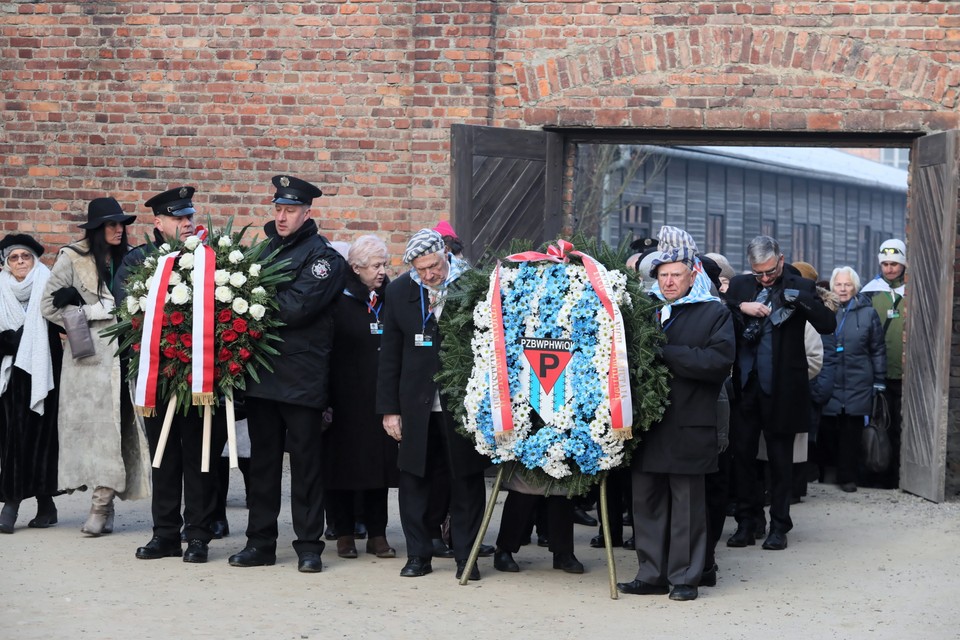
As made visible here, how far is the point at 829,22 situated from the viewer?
1052cm

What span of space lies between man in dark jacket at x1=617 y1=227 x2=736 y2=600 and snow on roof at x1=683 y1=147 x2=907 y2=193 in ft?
77.9

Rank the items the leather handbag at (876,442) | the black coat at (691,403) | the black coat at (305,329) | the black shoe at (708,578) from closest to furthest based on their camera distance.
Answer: the black coat at (691,403) → the black shoe at (708,578) → the black coat at (305,329) → the leather handbag at (876,442)

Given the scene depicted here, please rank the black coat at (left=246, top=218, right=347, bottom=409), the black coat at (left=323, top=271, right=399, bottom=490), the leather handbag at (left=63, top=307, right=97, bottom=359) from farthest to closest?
1. the leather handbag at (left=63, top=307, right=97, bottom=359)
2. the black coat at (left=323, top=271, right=399, bottom=490)
3. the black coat at (left=246, top=218, right=347, bottom=409)

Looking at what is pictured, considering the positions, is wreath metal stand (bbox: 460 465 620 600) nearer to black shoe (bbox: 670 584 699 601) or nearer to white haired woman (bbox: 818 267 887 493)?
black shoe (bbox: 670 584 699 601)

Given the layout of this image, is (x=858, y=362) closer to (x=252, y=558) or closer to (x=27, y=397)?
(x=252, y=558)

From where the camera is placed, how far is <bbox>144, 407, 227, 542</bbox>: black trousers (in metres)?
7.74

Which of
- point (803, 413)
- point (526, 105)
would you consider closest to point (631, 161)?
point (526, 105)

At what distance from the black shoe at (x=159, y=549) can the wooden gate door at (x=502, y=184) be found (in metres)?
3.77

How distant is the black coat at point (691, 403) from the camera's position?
273 inches

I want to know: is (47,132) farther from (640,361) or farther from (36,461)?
(640,361)

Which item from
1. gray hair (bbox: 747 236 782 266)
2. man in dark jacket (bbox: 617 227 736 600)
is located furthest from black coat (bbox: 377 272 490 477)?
gray hair (bbox: 747 236 782 266)

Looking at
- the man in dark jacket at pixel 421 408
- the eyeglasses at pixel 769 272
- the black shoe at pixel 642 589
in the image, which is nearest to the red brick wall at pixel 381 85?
the eyeglasses at pixel 769 272

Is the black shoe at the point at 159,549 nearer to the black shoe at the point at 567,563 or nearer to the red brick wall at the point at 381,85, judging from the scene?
the black shoe at the point at 567,563

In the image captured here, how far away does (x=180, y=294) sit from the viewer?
750 cm
